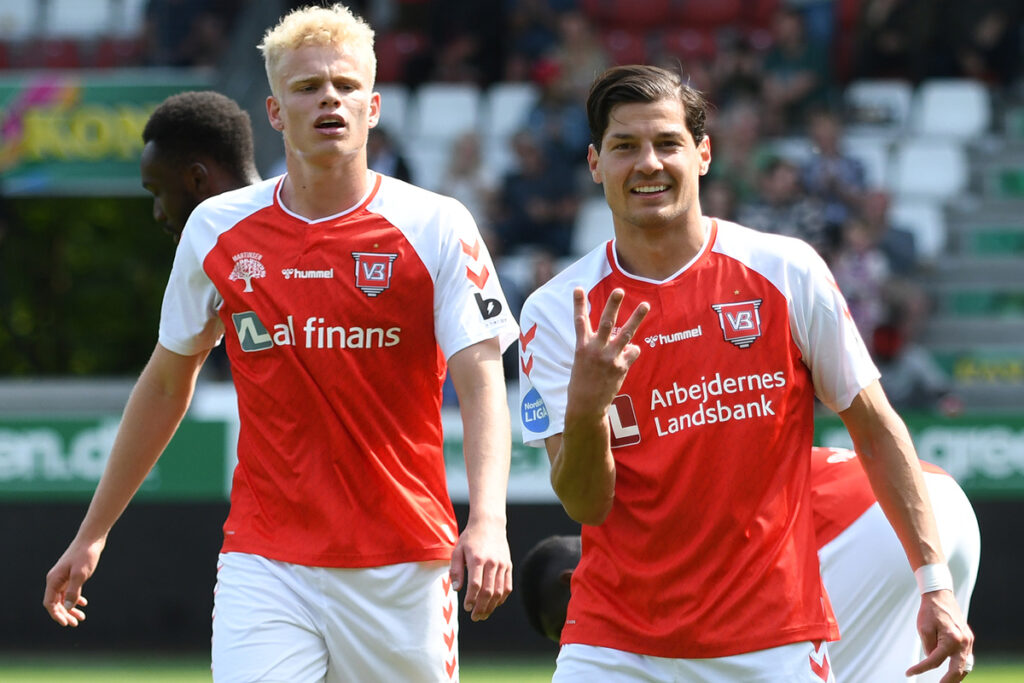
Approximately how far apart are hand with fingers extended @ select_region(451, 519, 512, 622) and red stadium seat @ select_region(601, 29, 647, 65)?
11379 millimetres

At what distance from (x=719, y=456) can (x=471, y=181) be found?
31.2 feet

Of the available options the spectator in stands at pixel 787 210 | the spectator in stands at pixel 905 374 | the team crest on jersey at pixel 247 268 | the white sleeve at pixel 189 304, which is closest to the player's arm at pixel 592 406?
the team crest on jersey at pixel 247 268

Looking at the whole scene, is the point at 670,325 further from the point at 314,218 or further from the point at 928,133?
the point at 928,133

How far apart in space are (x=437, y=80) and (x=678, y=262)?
11113 millimetres

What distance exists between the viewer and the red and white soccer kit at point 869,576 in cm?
475

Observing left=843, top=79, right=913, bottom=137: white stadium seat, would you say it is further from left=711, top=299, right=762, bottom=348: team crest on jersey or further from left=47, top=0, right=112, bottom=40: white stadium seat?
left=711, top=299, right=762, bottom=348: team crest on jersey

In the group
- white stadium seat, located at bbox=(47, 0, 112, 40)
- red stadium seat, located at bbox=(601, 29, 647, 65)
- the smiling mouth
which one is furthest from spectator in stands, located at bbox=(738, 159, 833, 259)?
the smiling mouth

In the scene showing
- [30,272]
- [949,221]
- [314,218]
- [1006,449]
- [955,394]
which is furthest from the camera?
[30,272]

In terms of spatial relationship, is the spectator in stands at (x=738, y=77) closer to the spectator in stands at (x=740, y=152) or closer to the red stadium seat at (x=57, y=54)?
the spectator in stands at (x=740, y=152)

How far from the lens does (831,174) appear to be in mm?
12664

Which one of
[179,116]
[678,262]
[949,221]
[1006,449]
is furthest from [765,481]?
[949,221]

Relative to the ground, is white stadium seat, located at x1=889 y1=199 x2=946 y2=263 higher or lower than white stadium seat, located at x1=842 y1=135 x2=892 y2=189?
lower

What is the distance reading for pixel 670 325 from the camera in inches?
158

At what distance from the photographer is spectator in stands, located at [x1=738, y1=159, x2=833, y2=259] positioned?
39.7 feet
